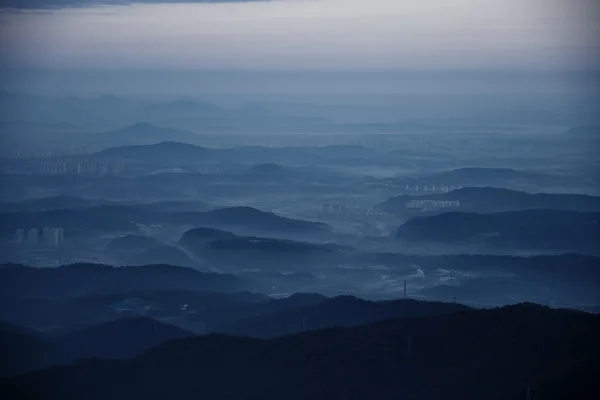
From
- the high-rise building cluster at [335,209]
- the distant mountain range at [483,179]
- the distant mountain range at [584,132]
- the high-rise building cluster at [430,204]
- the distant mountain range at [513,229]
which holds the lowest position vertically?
the distant mountain range at [513,229]

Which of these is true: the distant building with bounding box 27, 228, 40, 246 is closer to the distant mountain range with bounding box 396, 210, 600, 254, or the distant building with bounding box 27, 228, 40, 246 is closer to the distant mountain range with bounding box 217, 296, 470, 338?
the distant mountain range with bounding box 217, 296, 470, 338

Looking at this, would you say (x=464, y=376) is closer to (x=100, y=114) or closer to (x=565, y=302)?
(x=565, y=302)

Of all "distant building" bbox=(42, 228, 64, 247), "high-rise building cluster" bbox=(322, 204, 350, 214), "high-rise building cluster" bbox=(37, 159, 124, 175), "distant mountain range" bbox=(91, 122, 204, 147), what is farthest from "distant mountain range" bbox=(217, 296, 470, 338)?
"distant mountain range" bbox=(91, 122, 204, 147)

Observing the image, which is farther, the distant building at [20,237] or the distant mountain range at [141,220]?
the distant mountain range at [141,220]

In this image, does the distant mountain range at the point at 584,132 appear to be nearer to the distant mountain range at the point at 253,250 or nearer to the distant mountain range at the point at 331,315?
the distant mountain range at the point at 253,250

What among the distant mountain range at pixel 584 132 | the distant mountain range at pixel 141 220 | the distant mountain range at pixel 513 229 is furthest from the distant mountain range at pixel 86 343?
the distant mountain range at pixel 584 132

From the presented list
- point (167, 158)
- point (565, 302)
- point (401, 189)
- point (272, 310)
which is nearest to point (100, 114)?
point (167, 158)
